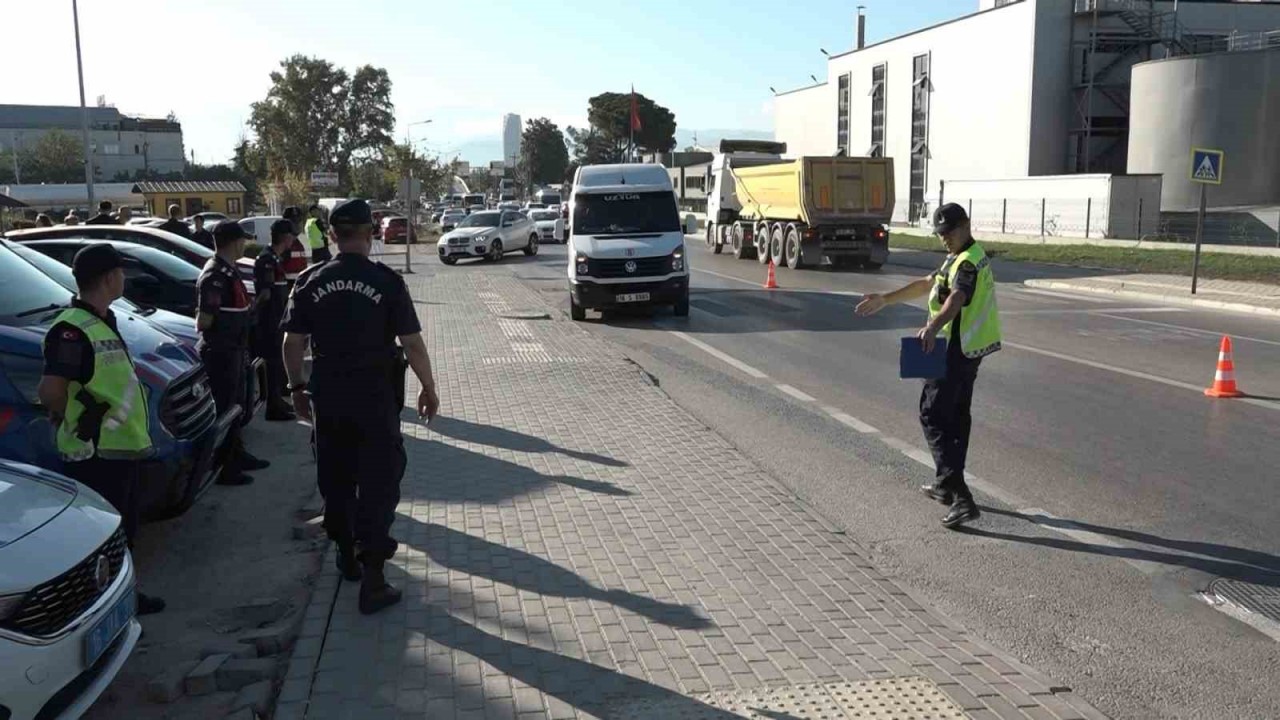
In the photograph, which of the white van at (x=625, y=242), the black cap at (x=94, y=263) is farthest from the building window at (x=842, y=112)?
the black cap at (x=94, y=263)

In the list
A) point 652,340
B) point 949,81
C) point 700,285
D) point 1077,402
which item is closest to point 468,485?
point 1077,402

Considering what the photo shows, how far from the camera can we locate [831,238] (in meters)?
27.7

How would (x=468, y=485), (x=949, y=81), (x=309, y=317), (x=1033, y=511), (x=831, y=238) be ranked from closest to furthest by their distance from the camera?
(x=309, y=317)
(x=1033, y=511)
(x=468, y=485)
(x=831, y=238)
(x=949, y=81)

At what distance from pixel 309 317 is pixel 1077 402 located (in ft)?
25.4

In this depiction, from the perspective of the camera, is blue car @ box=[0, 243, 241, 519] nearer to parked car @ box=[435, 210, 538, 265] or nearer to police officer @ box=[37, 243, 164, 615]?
police officer @ box=[37, 243, 164, 615]

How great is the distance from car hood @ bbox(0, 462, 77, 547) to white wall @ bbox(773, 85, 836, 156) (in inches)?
2432

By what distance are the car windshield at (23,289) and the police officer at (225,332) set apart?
0.94 meters

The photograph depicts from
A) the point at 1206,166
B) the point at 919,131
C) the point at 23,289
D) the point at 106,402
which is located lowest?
the point at 106,402

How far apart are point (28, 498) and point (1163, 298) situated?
20.3 metres

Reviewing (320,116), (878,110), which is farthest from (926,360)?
(320,116)

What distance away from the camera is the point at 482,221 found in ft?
120

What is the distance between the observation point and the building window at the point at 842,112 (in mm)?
61781

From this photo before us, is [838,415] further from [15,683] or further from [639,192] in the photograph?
[639,192]

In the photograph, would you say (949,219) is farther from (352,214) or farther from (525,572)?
(352,214)
